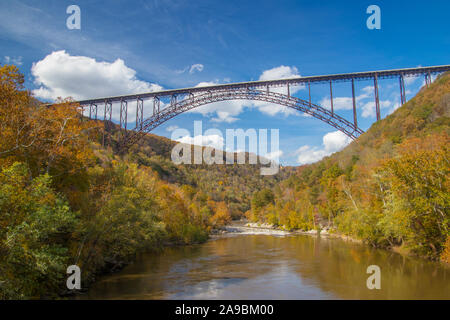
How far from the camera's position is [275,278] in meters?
16.1

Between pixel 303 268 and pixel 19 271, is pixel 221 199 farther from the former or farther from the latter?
pixel 19 271

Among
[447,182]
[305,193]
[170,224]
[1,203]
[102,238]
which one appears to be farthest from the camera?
[305,193]

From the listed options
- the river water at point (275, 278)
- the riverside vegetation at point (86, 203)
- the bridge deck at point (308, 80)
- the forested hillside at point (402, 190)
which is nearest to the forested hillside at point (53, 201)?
the riverside vegetation at point (86, 203)

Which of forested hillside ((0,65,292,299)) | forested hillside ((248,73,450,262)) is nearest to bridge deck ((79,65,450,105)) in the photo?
forested hillside ((248,73,450,262))

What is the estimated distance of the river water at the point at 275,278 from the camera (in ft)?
42.9

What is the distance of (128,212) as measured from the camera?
15469 millimetres

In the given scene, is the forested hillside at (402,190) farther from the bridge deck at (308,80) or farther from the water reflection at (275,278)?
the bridge deck at (308,80)

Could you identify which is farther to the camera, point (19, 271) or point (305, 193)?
point (305, 193)

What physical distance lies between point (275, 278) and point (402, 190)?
8.64m

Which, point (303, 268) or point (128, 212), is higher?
point (128, 212)

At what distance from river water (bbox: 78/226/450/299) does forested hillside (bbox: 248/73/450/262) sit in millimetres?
1984

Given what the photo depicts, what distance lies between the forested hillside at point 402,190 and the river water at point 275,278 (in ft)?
6.51
